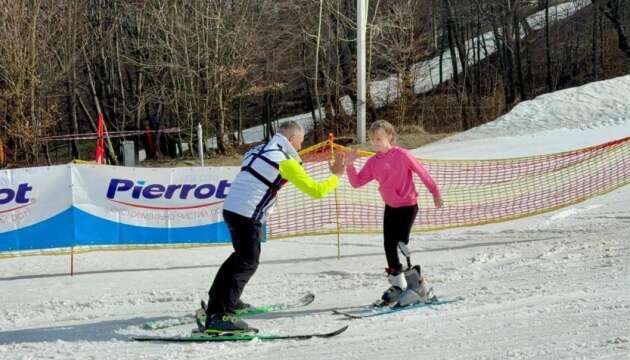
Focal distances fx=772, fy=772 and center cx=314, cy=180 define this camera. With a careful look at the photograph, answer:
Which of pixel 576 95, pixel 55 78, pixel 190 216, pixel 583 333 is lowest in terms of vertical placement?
pixel 583 333

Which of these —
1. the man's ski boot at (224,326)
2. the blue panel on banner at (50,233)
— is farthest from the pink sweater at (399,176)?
the blue panel on banner at (50,233)

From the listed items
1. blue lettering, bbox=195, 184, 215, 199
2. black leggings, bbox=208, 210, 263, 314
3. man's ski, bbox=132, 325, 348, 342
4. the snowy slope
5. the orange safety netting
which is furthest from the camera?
the snowy slope

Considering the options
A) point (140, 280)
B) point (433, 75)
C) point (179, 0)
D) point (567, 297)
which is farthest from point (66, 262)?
point (433, 75)

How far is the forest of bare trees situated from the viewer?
97.1 ft

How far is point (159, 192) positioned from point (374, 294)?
375 cm

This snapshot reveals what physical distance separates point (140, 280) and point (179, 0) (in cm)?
2353

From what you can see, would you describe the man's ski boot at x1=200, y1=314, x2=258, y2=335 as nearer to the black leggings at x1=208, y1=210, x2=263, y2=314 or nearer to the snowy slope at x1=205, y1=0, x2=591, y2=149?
the black leggings at x1=208, y1=210, x2=263, y2=314

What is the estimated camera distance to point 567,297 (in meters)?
7.02

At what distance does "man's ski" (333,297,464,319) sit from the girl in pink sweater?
60mm

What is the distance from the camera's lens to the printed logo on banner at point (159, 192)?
33.9 ft

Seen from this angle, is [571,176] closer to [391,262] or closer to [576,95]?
[391,262]

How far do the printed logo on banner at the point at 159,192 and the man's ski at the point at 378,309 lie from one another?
12.7 ft

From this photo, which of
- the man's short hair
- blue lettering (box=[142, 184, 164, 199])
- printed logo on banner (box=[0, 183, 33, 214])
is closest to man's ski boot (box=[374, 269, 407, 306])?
the man's short hair

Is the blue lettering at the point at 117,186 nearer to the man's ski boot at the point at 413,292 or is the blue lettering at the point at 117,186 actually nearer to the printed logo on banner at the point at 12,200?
the printed logo on banner at the point at 12,200
